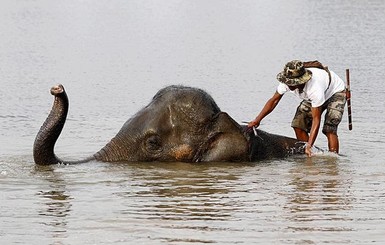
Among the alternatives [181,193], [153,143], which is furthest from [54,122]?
[181,193]

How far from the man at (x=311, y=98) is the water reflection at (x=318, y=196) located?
27 cm

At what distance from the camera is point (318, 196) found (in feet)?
31.7

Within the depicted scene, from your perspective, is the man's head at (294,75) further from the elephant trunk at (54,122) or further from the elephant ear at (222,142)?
the elephant trunk at (54,122)

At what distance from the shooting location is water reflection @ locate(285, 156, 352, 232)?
333 inches

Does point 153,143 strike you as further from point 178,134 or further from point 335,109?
point 335,109

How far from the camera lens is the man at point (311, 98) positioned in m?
11.2

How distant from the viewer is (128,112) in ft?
50.6

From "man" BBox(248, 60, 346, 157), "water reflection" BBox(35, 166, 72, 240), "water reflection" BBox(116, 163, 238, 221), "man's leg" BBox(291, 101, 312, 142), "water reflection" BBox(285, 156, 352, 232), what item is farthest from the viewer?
"man's leg" BBox(291, 101, 312, 142)

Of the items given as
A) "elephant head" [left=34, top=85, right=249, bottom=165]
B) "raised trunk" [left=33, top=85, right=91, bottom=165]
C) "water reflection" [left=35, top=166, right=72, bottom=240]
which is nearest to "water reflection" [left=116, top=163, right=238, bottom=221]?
"elephant head" [left=34, top=85, right=249, bottom=165]

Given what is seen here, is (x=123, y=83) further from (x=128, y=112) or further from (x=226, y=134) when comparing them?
(x=226, y=134)


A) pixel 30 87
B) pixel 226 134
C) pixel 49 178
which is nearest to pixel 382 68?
pixel 30 87

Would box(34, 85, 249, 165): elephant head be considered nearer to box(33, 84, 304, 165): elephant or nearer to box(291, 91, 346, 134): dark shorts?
box(33, 84, 304, 165): elephant

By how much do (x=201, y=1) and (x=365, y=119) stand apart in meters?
30.3

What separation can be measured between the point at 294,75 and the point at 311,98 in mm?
371
